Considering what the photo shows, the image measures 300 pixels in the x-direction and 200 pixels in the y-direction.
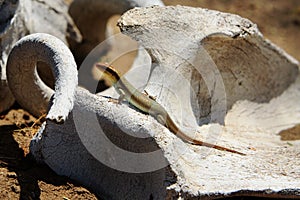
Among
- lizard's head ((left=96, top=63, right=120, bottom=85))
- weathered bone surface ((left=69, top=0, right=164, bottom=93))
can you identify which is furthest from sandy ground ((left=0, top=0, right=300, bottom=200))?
weathered bone surface ((left=69, top=0, right=164, bottom=93))

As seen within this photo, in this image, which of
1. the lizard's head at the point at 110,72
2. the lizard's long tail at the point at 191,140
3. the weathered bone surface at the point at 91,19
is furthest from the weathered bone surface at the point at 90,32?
the lizard's long tail at the point at 191,140

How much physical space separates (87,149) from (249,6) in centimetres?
355

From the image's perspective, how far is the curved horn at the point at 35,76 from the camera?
2.24 m

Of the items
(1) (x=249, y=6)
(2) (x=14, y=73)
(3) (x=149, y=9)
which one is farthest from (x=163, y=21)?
(1) (x=249, y=6)

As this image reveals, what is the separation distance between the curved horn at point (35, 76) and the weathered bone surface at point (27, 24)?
207 mm

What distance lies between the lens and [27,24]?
3.26 meters

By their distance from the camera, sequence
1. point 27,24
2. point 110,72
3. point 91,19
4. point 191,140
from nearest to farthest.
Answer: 1. point 191,140
2. point 110,72
3. point 27,24
4. point 91,19

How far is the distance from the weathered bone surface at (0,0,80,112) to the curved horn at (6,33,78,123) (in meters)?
0.21

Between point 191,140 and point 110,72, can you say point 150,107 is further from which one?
point 110,72

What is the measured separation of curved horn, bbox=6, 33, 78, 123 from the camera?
2.24 m

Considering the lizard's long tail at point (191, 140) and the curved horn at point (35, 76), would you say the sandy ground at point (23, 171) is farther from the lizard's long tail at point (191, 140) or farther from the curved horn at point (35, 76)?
the lizard's long tail at point (191, 140)

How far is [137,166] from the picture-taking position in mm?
2430

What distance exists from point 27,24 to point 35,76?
1.51ft

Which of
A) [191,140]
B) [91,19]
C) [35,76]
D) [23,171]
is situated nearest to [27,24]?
[35,76]
